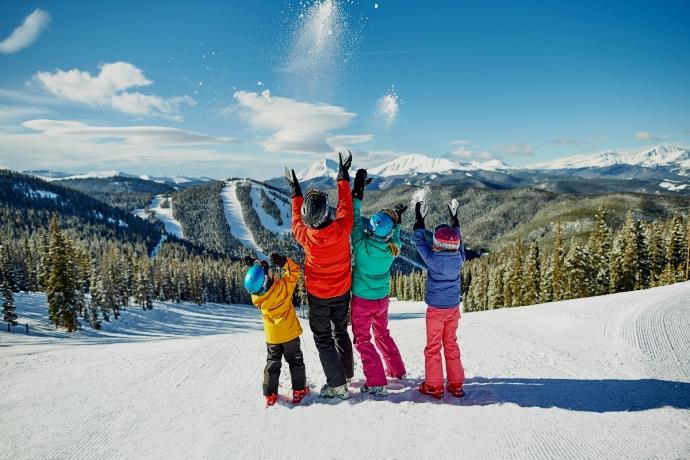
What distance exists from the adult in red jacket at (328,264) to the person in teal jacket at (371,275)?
208 millimetres

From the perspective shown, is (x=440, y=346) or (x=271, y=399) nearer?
(x=271, y=399)

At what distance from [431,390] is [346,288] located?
193 centimetres

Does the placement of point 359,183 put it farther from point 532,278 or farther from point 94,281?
point 94,281

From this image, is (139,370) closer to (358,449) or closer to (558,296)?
(358,449)

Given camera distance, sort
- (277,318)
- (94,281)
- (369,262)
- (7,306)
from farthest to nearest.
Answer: (94,281)
(7,306)
(369,262)
(277,318)

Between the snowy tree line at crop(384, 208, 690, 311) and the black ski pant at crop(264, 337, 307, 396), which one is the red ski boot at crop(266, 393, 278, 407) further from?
the snowy tree line at crop(384, 208, 690, 311)

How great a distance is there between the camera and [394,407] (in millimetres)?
5062

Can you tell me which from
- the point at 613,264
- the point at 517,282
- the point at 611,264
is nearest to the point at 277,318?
the point at 613,264

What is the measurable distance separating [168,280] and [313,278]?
8329 cm

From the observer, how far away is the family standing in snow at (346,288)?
17.9 feet

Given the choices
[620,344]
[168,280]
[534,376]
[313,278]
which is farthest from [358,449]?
[168,280]

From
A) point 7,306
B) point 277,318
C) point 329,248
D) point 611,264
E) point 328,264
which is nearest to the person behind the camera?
point 329,248

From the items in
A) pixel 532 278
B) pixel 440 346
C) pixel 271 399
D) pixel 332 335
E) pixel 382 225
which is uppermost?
pixel 382 225

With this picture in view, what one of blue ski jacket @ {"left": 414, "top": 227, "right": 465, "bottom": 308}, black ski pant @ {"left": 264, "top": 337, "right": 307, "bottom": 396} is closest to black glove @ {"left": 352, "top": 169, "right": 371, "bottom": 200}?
blue ski jacket @ {"left": 414, "top": 227, "right": 465, "bottom": 308}
